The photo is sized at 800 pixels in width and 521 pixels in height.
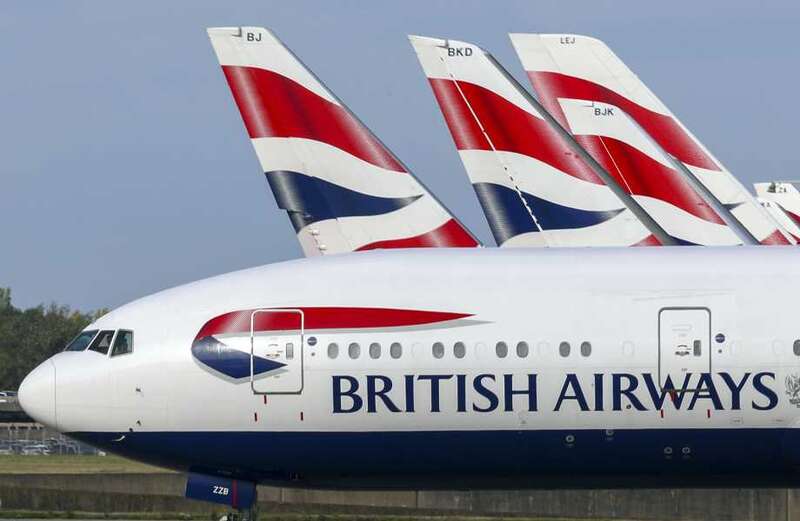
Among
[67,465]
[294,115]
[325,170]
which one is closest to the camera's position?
[325,170]

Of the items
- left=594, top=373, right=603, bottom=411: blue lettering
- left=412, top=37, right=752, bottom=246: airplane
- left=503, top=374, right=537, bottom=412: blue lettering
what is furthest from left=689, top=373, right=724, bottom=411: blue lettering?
left=412, top=37, right=752, bottom=246: airplane

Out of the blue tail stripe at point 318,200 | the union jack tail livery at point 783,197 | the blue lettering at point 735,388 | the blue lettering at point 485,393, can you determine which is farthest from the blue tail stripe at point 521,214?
the union jack tail livery at point 783,197

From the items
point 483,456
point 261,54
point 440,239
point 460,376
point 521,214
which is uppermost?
point 261,54

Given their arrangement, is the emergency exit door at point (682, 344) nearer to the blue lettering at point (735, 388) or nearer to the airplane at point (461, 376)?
the airplane at point (461, 376)

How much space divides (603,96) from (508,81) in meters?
5.00

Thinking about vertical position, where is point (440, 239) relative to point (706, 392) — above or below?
above

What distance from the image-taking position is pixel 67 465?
68.8 m

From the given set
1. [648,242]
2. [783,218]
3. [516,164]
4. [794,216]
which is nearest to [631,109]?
[516,164]

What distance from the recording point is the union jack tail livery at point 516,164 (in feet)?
112

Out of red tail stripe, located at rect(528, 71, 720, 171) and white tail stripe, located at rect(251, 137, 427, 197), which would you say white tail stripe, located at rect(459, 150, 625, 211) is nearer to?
white tail stripe, located at rect(251, 137, 427, 197)

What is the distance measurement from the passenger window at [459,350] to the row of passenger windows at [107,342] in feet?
15.7

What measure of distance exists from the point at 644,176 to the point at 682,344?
438 inches

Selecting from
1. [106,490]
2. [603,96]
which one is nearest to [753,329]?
[603,96]

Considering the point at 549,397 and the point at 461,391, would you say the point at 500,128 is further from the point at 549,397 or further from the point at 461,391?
the point at 549,397
